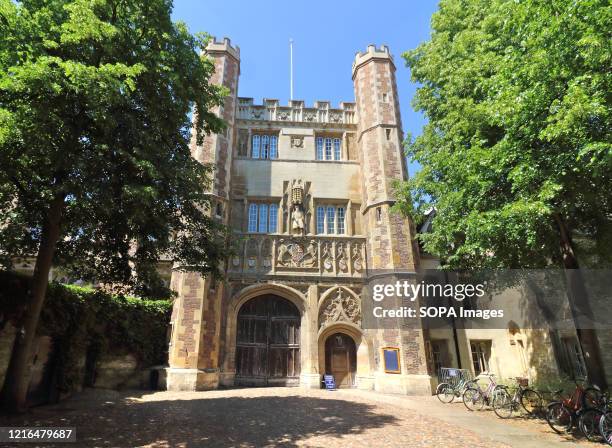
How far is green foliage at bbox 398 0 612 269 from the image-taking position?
6.72 m

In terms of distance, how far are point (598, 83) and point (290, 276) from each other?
42.2 ft

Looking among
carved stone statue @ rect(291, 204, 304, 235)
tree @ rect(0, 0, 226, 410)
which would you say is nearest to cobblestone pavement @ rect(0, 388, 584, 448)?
tree @ rect(0, 0, 226, 410)

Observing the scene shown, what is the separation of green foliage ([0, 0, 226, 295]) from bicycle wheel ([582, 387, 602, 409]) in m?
9.31

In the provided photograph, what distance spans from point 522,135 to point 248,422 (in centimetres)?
904

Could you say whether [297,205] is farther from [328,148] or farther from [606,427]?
[606,427]

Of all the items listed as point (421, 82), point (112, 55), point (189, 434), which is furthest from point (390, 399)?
point (112, 55)

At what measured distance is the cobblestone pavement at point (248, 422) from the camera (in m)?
6.75

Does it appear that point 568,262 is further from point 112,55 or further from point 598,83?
point 112,55

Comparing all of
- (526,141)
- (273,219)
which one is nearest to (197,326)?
(273,219)

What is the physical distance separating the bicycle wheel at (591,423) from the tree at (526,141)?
1.56m

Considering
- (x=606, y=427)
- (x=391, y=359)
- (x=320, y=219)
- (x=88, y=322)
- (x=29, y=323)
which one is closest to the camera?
(x=606, y=427)

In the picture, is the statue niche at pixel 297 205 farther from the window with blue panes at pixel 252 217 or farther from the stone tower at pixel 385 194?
the stone tower at pixel 385 194

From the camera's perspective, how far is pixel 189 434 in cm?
707

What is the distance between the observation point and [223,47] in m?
19.9
